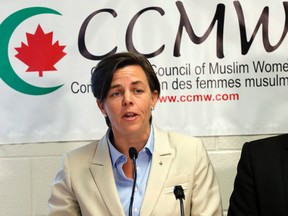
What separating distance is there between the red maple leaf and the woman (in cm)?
48

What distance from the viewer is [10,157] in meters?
1.91

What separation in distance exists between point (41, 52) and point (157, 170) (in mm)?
775

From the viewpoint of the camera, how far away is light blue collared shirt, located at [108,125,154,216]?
140 centimetres

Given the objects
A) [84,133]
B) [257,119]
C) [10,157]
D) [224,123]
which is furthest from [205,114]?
[10,157]

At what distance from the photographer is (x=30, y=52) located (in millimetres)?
1872

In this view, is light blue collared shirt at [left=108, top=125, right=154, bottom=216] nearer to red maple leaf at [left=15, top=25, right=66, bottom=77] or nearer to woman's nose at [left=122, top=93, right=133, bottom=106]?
woman's nose at [left=122, top=93, right=133, bottom=106]

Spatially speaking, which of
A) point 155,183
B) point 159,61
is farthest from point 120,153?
point 159,61

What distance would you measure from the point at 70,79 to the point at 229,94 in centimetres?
64

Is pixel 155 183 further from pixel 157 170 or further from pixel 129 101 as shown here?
pixel 129 101

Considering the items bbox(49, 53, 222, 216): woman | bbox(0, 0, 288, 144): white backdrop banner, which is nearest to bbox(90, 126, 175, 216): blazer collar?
bbox(49, 53, 222, 216): woman

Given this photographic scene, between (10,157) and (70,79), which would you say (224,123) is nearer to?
(70,79)

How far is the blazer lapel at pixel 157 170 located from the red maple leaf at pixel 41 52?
0.62 m

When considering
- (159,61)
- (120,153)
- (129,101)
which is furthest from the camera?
(159,61)

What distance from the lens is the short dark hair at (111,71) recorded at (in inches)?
55.4
